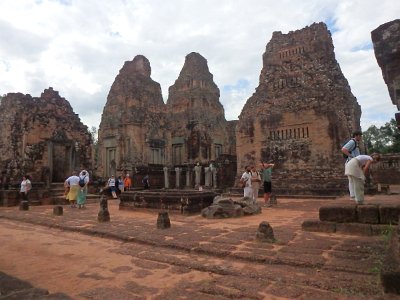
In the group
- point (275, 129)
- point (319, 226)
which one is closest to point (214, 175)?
point (275, 129)

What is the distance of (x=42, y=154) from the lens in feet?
57.0

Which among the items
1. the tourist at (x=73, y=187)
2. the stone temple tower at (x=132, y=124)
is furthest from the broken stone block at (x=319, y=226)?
the stone temple tower at (x=132, y=124)

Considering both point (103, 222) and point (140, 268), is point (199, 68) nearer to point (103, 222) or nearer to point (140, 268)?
point (103, 222)

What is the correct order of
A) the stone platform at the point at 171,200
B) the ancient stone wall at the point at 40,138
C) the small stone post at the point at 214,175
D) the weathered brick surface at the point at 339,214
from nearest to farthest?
the weathered brick surface at the point at 339,214 → the stone platform at the point at 171,200 → the ancient stone wall at the point at 40,138 → the small stone post at the point at 214,175

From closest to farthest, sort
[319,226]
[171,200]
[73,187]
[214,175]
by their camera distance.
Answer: [319,226], [171,200], [73,187], [214,175]

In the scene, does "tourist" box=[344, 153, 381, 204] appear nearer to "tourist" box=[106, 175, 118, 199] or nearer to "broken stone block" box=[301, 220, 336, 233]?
"broken stone block" box=[301, 220, 336, 233]

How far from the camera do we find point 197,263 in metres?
4.25

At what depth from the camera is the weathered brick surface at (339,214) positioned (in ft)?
18.2

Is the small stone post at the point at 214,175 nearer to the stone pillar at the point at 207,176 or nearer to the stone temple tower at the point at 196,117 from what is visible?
the stone pillar at the point at 207,176

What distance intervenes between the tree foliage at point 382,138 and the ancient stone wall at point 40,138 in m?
33.1

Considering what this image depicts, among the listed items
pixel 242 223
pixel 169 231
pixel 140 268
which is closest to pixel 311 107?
pixel 242 223

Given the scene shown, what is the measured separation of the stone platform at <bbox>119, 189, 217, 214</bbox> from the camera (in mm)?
9336

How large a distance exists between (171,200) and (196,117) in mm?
21378

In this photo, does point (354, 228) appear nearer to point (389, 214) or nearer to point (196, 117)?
point (389, 214)
